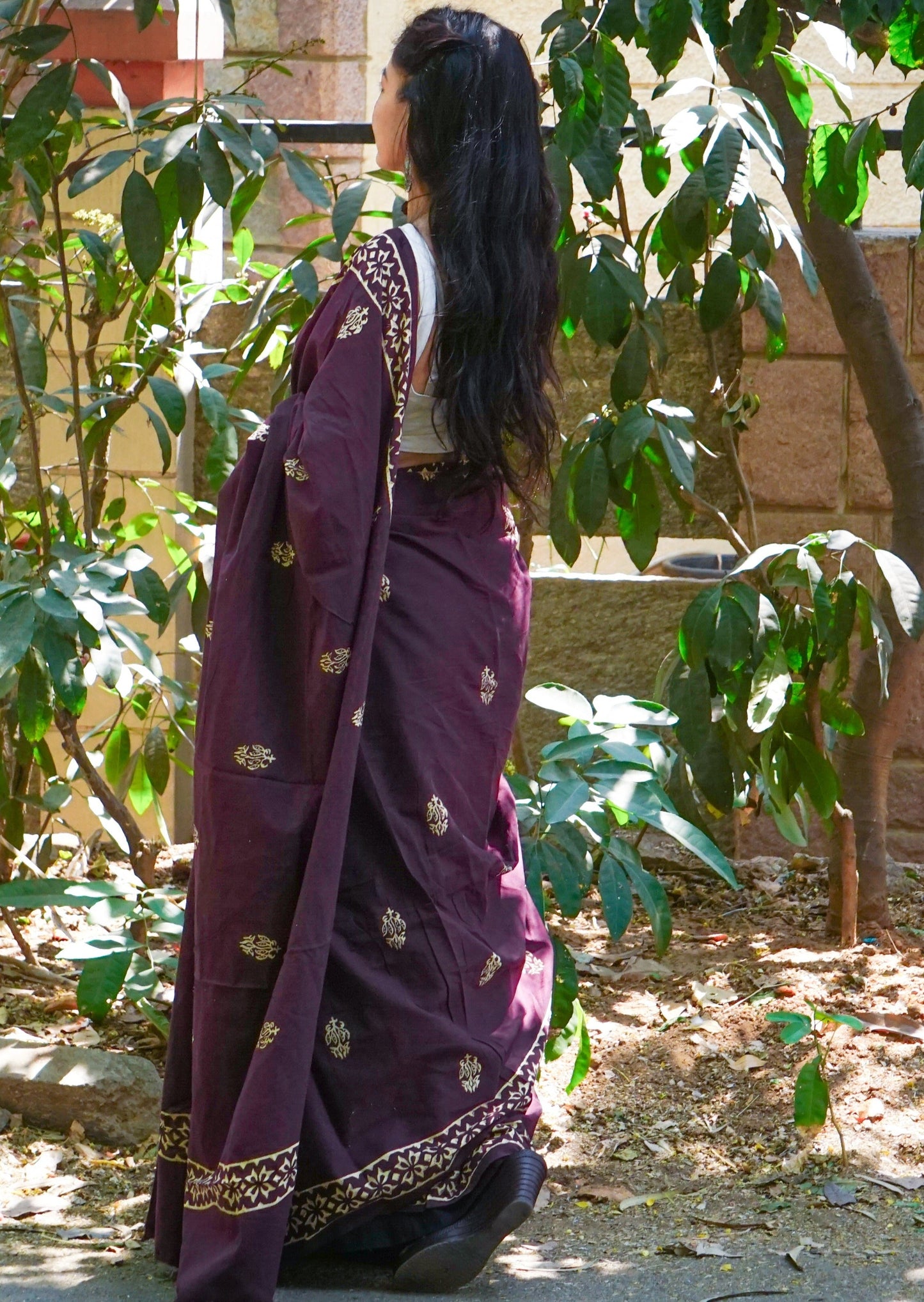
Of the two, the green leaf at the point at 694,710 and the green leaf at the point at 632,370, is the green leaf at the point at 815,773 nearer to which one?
the green leaf at the point at 694,710

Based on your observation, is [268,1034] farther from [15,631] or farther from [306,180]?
[306,180]

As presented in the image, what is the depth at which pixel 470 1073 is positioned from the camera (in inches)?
78.9

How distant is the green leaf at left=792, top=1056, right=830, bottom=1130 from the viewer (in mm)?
2279

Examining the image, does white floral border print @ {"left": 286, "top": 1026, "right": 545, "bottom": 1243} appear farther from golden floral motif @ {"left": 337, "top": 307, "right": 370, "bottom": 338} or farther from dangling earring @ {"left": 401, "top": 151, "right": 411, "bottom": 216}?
dangling earring @ {"left": 401, "top": 151, "right": 411, "bottom": 216}

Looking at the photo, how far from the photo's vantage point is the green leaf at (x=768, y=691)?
8.64 feet

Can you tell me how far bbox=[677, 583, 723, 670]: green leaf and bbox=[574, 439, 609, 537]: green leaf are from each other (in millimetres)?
255

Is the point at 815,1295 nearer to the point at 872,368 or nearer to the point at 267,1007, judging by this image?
the point at 267,1007

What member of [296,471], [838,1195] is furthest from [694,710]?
[296,471]

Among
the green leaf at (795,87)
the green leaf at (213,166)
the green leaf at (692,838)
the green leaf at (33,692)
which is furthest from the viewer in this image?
the green leaf at (795,87)

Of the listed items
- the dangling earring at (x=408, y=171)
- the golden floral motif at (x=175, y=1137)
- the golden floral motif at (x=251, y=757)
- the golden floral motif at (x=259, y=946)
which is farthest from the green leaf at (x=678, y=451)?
the golden floral motif at (x=175, y=1137)

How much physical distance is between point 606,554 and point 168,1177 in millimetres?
5597

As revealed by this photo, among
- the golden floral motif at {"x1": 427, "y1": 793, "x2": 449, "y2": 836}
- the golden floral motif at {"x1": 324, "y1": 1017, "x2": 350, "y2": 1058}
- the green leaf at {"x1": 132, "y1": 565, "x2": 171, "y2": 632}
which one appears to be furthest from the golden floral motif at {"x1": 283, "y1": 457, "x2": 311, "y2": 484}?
the green leaf at {"x1": 132, "y1": 565, "x2": 171, "y2": 632}

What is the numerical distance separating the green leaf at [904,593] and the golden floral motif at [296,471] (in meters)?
1.25

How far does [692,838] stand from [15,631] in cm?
106
